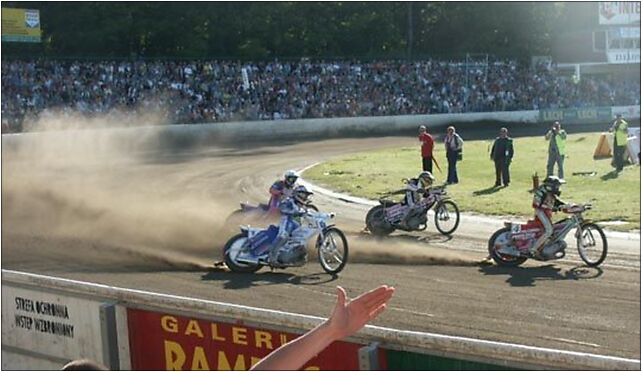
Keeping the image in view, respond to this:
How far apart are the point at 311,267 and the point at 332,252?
0.56 m

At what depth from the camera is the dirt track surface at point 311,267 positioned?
10453mm

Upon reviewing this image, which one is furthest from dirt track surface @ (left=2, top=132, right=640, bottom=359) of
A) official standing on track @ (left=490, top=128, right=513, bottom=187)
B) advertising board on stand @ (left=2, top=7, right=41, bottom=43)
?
advertising board on stand @ (left=2, top=7, right=41, bottom=43)

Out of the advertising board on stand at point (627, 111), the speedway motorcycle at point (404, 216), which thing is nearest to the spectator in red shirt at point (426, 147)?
the speedway motorcycle at point (404, 216)

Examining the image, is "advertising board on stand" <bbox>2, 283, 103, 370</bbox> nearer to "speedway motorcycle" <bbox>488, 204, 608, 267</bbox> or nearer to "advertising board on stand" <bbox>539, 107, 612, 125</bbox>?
"speedway motorcycle" <bbox>488, 204, 608, 267</bbox>

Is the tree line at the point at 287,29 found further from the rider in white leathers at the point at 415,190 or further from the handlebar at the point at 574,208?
the handlebar at the point at 574,208

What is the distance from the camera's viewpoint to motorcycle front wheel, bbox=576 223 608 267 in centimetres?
1375

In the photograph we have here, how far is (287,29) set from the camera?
181 ft

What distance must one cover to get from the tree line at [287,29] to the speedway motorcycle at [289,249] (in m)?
33.1

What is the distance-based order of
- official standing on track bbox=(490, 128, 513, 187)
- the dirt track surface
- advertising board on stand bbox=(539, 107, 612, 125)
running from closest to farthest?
1. the dirt track surface
2. official standing on track bbox=(490, 128, 513, 187)
3. advertising board on stand bbox=(539, 107, 612, 125)

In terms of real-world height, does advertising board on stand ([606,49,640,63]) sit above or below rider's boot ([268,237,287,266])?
above

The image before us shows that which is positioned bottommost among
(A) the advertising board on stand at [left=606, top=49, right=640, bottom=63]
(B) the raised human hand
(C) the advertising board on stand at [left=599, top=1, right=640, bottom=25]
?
(B) the raised human hand

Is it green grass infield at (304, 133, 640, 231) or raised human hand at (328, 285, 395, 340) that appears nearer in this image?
raised human hand at (328, 285, 395, 340)

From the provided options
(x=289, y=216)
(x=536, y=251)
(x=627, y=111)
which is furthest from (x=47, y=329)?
(x=627, y=111)

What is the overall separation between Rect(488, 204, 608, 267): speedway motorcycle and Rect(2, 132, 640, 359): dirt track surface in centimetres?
23
